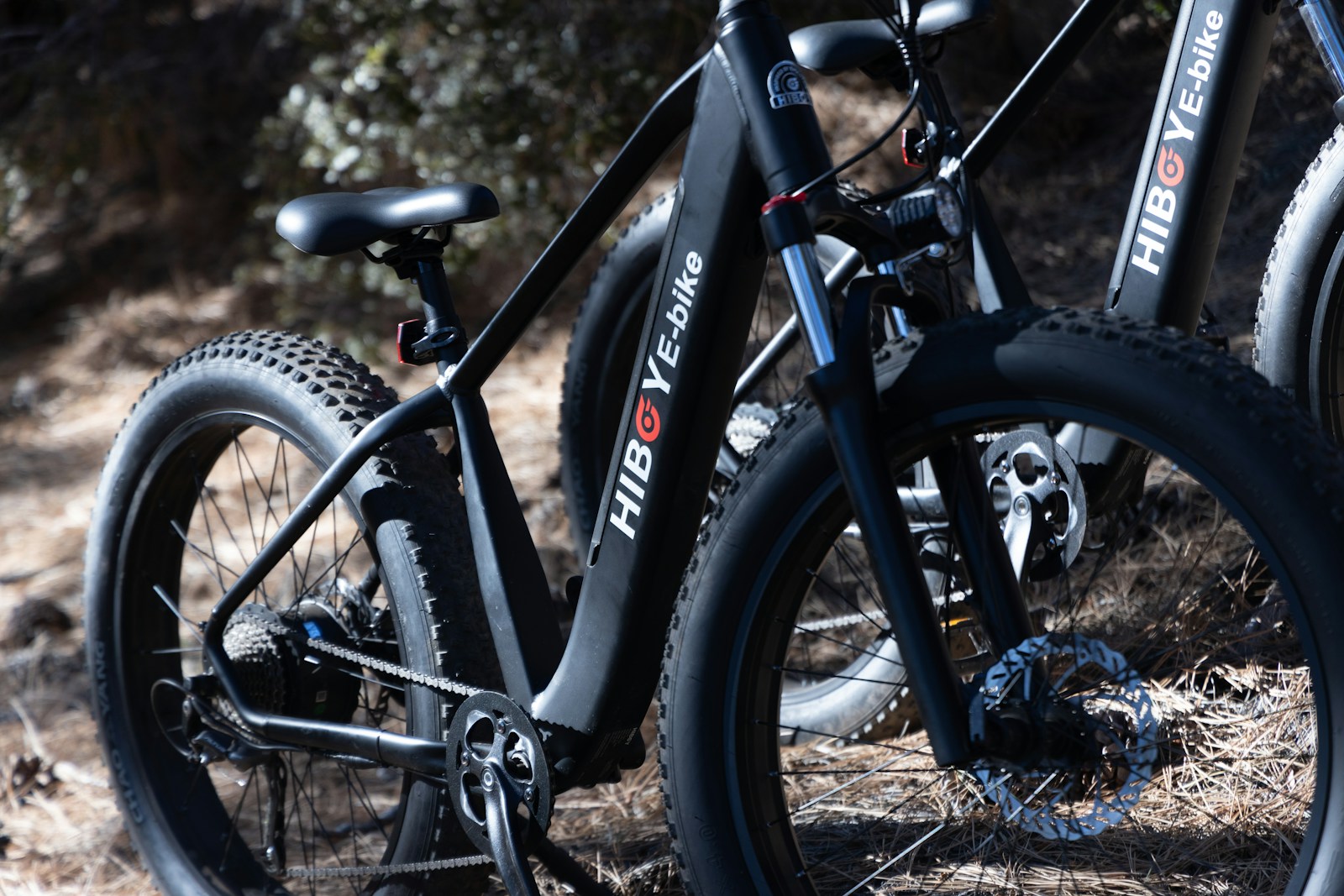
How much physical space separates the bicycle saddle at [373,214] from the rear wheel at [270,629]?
0.68 feet

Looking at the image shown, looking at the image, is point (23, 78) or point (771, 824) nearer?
point (771, 824)

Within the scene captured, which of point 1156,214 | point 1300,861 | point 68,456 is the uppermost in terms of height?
point 68,456

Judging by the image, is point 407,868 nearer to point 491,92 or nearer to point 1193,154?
point 1193,154

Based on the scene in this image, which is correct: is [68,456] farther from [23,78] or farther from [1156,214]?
[1156,214]

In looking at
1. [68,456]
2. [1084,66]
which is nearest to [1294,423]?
[1084,66]

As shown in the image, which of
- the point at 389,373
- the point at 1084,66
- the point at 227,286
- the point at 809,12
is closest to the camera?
the point at 809,12

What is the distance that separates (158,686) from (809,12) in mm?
3025

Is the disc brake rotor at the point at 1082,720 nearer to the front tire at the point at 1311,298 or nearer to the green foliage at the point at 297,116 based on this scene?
the front tire at the point at 1311,298

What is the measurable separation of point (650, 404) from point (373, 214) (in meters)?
0.53

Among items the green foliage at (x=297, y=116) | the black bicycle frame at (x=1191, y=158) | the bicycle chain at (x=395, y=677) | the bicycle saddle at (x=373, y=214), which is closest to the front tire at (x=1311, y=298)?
the black bicycle frame at (x=1191, y=158)

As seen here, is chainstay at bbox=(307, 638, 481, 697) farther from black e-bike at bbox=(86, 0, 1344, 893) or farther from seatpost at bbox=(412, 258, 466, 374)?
seatpost at bbox=(412, 258, 466, 374)

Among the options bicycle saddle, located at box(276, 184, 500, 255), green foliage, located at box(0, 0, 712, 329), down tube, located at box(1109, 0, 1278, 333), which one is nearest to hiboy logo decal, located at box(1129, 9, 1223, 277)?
down tube, located at box(1109, 0, 1278, 333)

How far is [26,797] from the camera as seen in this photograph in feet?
8.59

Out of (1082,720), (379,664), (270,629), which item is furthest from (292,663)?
(1082,720)
